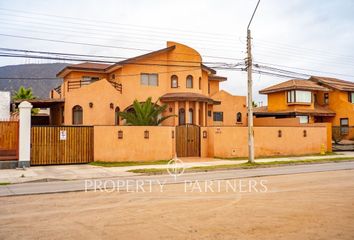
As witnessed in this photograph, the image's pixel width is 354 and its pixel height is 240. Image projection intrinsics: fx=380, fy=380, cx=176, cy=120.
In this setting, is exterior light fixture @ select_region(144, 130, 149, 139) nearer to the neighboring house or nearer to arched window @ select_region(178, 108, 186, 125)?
arched window @ select_region(178, 108, 186, 125)

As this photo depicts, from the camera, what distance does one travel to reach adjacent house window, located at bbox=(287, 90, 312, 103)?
1760 inches

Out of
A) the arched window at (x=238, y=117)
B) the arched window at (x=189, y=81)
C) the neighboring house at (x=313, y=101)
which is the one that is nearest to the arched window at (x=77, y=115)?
the arched window at (x=189, y=81)

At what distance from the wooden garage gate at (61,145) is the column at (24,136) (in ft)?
1.91

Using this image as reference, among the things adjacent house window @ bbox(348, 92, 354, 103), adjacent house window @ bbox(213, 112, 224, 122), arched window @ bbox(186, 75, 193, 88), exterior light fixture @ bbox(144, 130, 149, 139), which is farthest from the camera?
adjacent house window @ bbox(348, 92, 354, 103)

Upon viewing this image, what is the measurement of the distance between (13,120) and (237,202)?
15.7 meters

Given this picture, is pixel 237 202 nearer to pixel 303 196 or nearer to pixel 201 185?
pixel 303 196

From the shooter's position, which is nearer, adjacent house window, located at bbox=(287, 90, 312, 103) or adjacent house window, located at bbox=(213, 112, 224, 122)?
adjacent house window, located at bbox=(213, 112, 224, 122)

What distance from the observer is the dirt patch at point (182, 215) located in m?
7.20

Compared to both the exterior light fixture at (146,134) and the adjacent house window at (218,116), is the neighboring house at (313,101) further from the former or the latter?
the exterior light fixture at (146,134)

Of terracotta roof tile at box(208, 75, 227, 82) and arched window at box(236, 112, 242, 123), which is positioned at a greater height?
terracotta roof tile at box(208, 75, 227, 82)

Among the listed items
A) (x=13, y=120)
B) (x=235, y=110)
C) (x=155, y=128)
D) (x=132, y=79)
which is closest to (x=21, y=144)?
(x=13, y=120)

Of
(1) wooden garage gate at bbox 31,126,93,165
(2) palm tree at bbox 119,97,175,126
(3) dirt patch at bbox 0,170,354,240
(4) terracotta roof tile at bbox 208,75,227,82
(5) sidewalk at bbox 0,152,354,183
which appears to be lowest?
(3) dirt patch at bbox 0,170,354,240

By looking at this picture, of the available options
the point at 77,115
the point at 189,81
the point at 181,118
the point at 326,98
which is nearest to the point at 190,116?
the point at 181,118

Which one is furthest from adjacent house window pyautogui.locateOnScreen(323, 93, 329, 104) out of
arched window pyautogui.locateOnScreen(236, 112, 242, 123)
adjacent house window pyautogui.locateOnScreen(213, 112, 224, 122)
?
adjacent house window pyautogui.locateOnScreen(213, 112, 224, 122)
